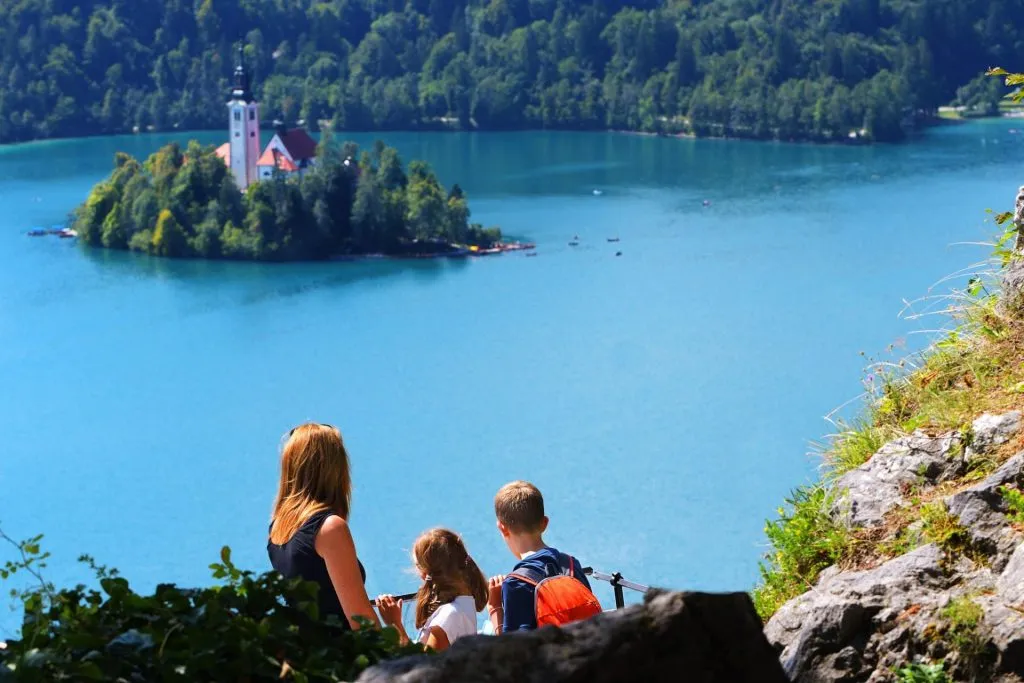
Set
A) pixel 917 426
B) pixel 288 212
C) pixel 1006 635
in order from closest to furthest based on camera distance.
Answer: pixel 1006 635 < pixel 917 426 < pixel 288 212

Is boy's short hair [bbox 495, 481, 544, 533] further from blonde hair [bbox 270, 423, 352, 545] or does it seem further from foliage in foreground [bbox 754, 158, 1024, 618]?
foliage in foreground [bbox 754, 158, 1024, 618]

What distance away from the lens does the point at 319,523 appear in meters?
2.28

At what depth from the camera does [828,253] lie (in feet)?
137

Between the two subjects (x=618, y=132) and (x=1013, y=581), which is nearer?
(x=1013, y=581)

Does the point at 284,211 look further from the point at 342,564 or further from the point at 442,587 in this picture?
the point at 342,564

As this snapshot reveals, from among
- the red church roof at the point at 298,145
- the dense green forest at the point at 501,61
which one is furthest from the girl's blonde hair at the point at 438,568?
the dense green forest at the point at 501,61

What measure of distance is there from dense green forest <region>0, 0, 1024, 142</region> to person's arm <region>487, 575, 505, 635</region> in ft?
231

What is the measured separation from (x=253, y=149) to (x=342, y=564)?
51262 mm

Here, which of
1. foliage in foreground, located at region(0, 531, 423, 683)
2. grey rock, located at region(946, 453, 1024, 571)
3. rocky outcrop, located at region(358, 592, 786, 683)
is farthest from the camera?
grey rock, located at region(946, 453, 1024, 571)

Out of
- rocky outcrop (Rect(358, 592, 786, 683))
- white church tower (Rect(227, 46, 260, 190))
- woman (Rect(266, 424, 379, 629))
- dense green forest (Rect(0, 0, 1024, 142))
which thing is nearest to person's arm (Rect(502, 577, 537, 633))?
woman (Rect(266, 424, 379, 629))

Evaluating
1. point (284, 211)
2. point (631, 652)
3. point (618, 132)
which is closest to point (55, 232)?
point (284, 211)

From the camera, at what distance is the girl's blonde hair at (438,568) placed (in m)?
2.56

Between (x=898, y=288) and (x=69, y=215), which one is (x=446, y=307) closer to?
(x=898, y=288)

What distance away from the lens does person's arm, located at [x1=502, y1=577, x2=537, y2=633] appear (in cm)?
239
